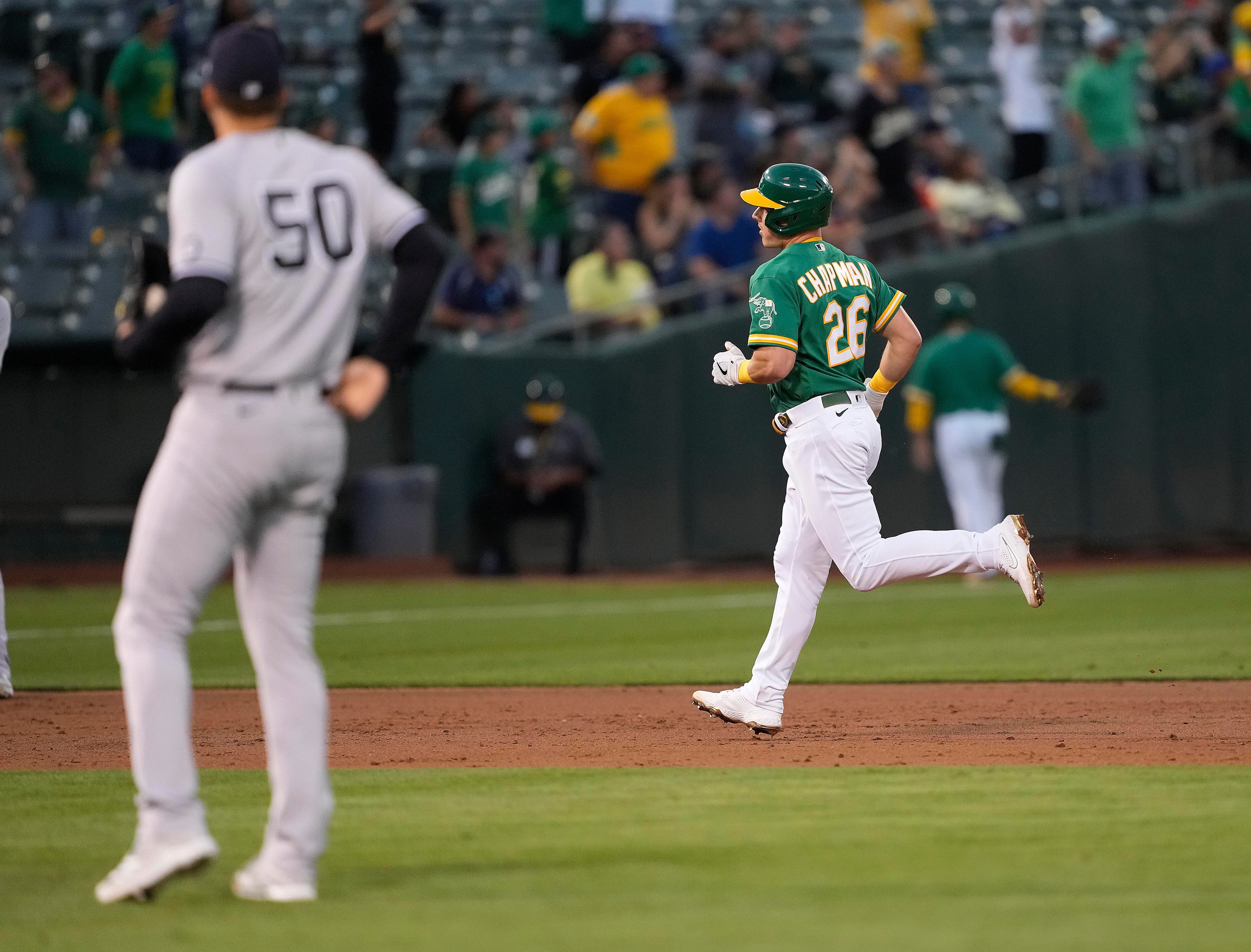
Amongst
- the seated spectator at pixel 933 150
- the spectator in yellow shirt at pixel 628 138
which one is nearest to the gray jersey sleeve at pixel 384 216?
the spectator in yellow shirt at pixel 628 138

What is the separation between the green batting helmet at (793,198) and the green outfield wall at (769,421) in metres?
10.3

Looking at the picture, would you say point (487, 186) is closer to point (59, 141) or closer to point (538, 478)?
point (538, 478)

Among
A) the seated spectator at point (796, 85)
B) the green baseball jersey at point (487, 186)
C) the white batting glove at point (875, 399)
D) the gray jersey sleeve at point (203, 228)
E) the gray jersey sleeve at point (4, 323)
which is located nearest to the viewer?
the gray jersey sleeve at point (203, 228)

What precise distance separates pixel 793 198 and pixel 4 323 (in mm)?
3617

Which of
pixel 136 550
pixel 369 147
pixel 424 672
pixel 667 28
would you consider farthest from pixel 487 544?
pixel 136 550

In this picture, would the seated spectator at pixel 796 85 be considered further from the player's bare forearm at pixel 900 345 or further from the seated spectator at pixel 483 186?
the player's bare forearm at pixel 900 345

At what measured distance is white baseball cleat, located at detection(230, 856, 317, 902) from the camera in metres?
4.19

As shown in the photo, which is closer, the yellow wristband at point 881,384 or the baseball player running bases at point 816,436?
the baseball player running bases at point 816,436

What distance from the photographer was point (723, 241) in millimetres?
17391

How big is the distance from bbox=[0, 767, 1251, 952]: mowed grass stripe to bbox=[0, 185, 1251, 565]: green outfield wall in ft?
35.3

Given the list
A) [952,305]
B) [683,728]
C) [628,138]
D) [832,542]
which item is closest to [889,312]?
[832,542]

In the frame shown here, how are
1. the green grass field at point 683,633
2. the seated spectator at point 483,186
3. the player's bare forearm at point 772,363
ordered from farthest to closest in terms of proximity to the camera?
1. the seated spectator at point 483,186
2. the green grass field at point 683,633
3. the player's bare forearm at point 772,363

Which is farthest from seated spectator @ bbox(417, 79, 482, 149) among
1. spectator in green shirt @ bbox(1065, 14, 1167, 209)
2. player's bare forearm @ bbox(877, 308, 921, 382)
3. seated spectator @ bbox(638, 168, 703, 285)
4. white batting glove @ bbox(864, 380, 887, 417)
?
player's bare forearm @ bbox(877, 308, 921, 382)

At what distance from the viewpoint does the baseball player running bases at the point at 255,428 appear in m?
4.16
